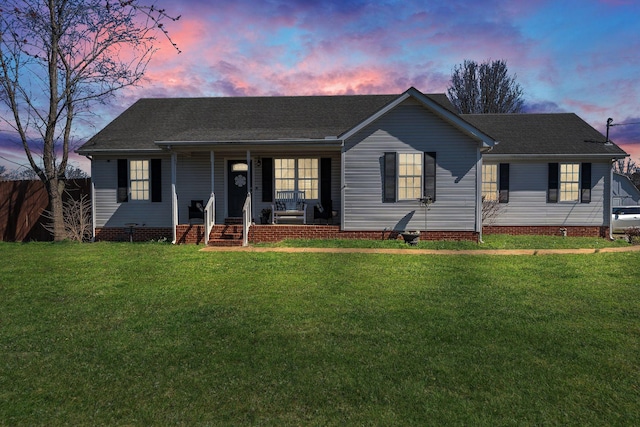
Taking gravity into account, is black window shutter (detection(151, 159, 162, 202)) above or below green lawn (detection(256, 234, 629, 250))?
above

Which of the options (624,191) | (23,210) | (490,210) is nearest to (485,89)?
(624,191)

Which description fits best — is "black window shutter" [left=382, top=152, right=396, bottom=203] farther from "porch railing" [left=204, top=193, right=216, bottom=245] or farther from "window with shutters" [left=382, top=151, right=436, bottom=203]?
"porch railing" [left=204, top=193, right=216, bottom=245]

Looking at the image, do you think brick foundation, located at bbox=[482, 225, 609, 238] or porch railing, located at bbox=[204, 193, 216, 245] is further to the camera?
brick foundation, located at bbox=[482, 225, 609, 238]

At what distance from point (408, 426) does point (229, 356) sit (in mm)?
2031

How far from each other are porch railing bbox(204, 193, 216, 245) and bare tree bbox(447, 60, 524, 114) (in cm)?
2924

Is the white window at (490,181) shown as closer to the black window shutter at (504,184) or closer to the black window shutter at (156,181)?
the black window shutter at (504,184)

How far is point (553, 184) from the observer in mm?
14836

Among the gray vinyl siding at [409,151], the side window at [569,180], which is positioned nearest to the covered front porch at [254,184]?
the gray vinyl siding at [409,151]

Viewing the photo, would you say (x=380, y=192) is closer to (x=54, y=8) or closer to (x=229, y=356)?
(x=229, y=356)

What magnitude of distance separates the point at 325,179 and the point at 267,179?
2.21 m

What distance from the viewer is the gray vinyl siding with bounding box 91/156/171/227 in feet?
47.5

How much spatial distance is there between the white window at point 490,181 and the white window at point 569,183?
2536 mm

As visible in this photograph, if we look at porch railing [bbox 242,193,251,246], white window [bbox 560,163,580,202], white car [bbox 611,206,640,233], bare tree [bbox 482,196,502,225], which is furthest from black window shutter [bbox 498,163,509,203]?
porch railing [bbox 242,193,251,246]

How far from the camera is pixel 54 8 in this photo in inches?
529
